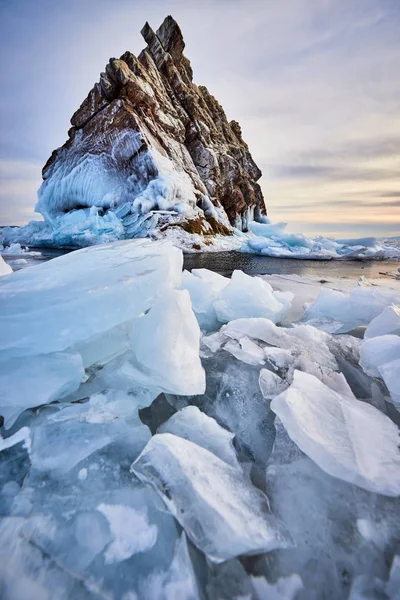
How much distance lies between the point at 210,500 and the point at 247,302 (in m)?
2.05

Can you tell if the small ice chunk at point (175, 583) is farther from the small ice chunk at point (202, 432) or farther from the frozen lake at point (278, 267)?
the frozen lake at point (278, 267)

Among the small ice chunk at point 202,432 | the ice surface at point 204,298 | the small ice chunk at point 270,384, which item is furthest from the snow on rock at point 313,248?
the small ice chunk at point 202,432

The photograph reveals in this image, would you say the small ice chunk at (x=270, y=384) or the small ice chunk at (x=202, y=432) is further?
the small ice chunk at (x=270, y=384)

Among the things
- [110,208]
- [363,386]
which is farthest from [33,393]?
[110,208]

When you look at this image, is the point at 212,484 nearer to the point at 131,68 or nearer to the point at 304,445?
the point at 304,445

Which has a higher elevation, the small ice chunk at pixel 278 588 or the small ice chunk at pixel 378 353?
the small ice chunk at pixel 378 353

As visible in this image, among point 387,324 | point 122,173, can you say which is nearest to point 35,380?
point 387,324

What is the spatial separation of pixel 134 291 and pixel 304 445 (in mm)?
954

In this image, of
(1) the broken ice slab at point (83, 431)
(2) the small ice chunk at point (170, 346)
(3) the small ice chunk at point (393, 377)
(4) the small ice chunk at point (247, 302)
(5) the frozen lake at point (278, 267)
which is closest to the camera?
(1) the broken ice slab at point (83, 431)

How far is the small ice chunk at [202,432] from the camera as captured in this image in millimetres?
907

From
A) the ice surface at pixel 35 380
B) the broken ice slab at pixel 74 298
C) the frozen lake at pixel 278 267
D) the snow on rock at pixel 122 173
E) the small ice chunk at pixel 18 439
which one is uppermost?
the snow on rock at pixel 122 173

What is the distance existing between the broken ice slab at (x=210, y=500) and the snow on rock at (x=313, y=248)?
47.6 ft

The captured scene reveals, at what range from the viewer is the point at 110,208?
18.0 metres

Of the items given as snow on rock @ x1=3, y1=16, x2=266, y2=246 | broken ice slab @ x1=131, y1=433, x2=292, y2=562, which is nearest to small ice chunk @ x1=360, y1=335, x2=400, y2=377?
broken ice slab @ x1=131, y1=433, x2=292, y2=562
